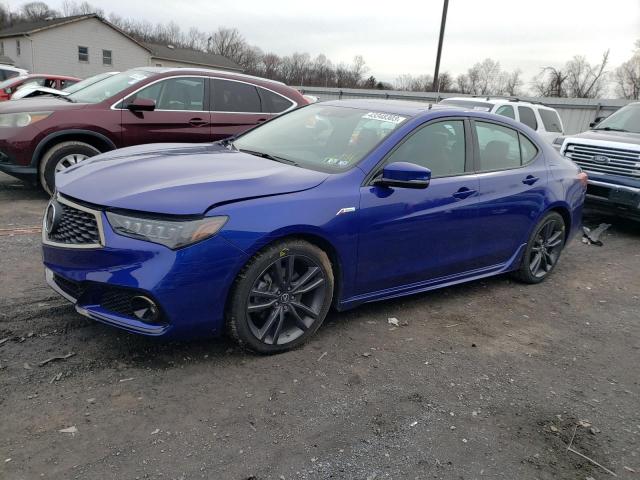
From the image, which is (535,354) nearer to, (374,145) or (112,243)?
(374,145)

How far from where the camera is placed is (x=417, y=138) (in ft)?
13.1

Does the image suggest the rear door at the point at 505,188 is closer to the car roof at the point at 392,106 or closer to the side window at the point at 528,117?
the car roof at the point at 392,106

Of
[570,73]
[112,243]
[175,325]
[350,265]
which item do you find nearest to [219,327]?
[175,325]

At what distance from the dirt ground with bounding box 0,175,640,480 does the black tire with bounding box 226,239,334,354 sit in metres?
0.16

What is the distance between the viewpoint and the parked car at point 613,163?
748cm

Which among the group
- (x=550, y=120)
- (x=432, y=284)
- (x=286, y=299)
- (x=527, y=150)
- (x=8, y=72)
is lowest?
(x=432, y=284)

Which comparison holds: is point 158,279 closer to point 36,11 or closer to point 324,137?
point 324,137

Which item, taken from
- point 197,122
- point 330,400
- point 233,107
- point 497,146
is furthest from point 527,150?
Answer: point 197,122

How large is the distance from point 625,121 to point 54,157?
8809mm

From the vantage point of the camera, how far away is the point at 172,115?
7082 mm

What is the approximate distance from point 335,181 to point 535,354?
6.33 ft

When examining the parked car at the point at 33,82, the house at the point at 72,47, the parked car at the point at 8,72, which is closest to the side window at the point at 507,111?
the parked car at the point at 33,82

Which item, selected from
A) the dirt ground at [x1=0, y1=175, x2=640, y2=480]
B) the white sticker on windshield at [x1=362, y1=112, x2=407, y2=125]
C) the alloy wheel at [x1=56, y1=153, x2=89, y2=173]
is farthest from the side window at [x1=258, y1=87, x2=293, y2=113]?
the dirt ground at [x1=0, y1=175, x2=640, y2=480]

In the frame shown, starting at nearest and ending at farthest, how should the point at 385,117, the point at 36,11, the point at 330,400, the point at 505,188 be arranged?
1. the point at 330,400
2. the point at 385,117
3. the point at 505,188
4. the point at 36,11
